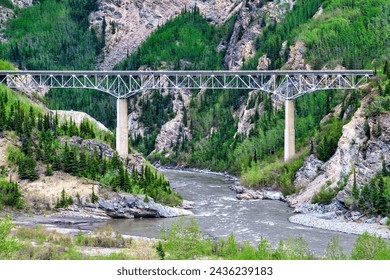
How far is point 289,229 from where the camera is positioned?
360 feet

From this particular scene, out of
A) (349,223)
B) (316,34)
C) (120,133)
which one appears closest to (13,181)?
(120,133)

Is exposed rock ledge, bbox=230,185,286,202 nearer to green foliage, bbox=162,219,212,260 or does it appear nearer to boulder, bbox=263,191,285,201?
boulder, bbox=263,191,285,201

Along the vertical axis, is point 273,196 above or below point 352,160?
below

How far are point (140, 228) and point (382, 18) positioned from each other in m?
94.5

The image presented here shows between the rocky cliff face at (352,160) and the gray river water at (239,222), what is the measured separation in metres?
5.80

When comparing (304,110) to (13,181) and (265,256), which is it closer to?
(13,181)

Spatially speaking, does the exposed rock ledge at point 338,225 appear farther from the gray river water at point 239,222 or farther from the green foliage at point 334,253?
the green foliage at point 334,253

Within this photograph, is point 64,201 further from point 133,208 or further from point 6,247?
point 6,247

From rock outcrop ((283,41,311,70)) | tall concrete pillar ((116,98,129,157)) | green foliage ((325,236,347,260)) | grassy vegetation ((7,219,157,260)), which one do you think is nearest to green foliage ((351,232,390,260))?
green foliage ((325,236,347,260))

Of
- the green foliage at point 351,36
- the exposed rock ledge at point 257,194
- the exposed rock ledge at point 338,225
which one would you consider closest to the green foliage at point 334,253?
the exposed rock ledge at point 338,225

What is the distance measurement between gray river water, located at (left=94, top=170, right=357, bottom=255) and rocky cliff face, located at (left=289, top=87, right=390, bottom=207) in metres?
5.80

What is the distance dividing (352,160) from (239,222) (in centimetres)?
2091

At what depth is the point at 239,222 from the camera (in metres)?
115

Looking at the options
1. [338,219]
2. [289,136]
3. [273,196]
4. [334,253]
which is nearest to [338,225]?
[338,219]
